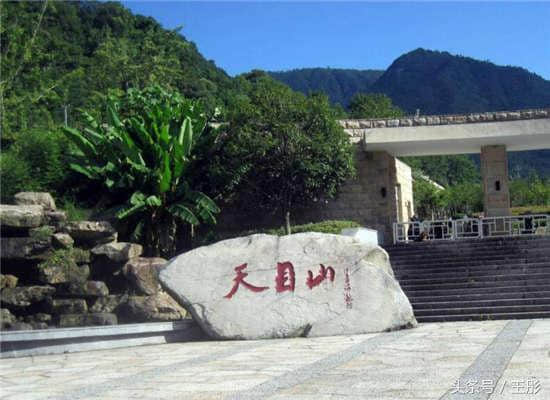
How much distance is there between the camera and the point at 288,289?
11.9m

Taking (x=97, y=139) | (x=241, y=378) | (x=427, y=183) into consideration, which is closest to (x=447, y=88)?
(x=427, y=183)

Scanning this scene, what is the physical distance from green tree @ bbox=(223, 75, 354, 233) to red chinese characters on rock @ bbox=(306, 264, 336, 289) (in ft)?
22.7

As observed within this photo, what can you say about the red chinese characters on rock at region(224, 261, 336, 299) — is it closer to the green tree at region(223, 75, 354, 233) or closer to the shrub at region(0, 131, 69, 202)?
the green tree at region(223, 75, 354, 233)

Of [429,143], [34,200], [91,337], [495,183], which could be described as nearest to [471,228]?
[495,183]

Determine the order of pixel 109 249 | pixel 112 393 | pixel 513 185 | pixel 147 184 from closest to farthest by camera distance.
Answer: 1. pixel 112 393
2. pixel 109 249
3. pixel 147 184
4. pixel 513 185

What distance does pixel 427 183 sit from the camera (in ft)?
135

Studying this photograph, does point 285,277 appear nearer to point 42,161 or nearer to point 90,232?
point 90,232

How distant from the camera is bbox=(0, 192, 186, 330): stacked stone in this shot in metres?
15.1

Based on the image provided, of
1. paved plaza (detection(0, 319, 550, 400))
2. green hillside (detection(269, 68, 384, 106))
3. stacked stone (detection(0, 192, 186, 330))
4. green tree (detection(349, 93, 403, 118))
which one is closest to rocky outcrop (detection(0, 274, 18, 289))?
stacked stone (detection(0, 192, 186, 330))

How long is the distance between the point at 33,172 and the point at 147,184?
3328mm

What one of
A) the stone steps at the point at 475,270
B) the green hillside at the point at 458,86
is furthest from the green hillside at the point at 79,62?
the green hillside at the point at 458,86

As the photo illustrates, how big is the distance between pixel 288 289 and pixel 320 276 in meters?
0.57

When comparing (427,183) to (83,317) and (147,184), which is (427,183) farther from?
(83,317)

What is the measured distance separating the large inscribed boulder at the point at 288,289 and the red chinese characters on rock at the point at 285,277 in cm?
2
